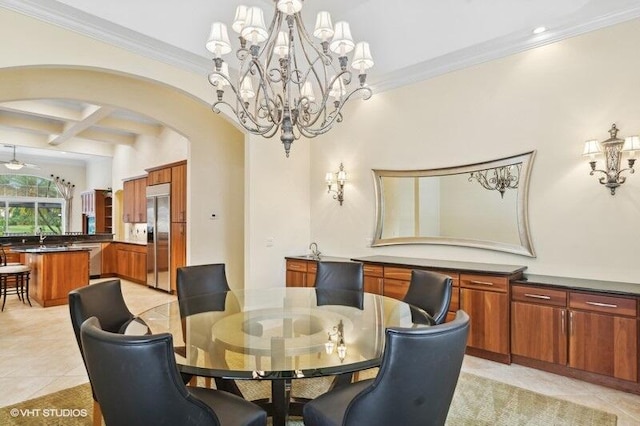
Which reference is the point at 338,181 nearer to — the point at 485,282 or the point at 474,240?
the point at 474,240

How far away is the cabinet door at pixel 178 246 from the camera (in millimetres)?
6379

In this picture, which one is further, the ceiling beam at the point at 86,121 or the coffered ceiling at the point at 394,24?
the ceiling beam at the point at 86,121

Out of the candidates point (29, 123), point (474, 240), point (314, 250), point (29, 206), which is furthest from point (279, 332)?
point (29, 206)

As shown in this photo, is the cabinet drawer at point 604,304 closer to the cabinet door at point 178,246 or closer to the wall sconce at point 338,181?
the wall sconce at point 338,181

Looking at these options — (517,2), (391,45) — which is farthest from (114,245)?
(517,2)

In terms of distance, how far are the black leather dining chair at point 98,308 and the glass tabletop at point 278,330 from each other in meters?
0.19

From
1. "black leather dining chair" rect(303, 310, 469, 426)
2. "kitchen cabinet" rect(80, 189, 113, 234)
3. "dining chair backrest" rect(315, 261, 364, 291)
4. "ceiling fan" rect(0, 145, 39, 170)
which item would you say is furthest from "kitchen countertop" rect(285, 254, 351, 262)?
"ceiling fan" rect(0, 145, 39, 170)

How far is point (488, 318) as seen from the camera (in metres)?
3.42

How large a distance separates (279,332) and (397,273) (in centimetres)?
220

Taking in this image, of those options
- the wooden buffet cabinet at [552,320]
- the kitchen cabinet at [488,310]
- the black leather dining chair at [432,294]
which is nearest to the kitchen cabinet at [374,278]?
the wooden buffet cabinet at [552,320]

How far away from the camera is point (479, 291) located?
346cm

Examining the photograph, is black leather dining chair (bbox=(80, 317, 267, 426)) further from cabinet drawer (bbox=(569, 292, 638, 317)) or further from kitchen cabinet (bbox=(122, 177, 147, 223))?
kitchen cabinet (bbox=(122, 177, 147, 223))

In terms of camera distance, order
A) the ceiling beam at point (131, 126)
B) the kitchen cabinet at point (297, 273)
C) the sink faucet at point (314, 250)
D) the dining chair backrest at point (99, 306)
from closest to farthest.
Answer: the dining chair backrest at point (99, 306) < the kitchen cabinet at point (297, 273) < the sink faucet at point (314, 250) < the ceiling beam at point (131, 126)

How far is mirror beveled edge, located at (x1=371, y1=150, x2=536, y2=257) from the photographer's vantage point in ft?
11.8
